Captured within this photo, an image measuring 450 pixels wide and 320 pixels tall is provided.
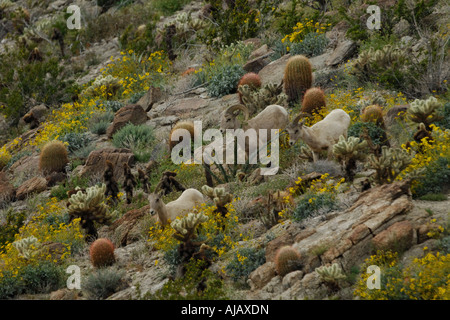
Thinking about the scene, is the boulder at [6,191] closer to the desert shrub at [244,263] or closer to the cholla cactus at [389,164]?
the desert shrub at [244,263]

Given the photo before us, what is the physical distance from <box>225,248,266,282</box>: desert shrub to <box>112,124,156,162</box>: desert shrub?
20.6 feet

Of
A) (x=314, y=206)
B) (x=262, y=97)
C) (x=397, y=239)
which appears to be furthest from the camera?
(x=262, y=97)

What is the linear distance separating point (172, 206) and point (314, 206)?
2466 mm

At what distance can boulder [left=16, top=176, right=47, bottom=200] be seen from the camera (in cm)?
1413

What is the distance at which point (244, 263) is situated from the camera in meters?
8.47

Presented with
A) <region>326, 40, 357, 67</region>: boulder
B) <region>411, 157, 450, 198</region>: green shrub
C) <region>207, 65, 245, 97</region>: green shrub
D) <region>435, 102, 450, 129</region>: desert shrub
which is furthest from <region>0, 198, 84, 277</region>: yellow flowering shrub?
<region>326, 40, 357, 67</region>: boulder

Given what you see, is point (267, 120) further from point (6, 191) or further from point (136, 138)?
point (6, 191)

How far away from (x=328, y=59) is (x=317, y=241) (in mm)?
8897

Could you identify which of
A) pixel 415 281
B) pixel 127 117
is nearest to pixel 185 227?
pixel 415 281

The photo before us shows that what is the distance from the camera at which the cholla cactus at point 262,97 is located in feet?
45.0

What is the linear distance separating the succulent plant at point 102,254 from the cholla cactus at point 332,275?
384 cm

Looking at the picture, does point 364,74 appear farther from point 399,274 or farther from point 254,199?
point 399,274

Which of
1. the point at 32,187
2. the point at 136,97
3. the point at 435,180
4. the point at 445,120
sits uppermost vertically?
the point at 445,120
